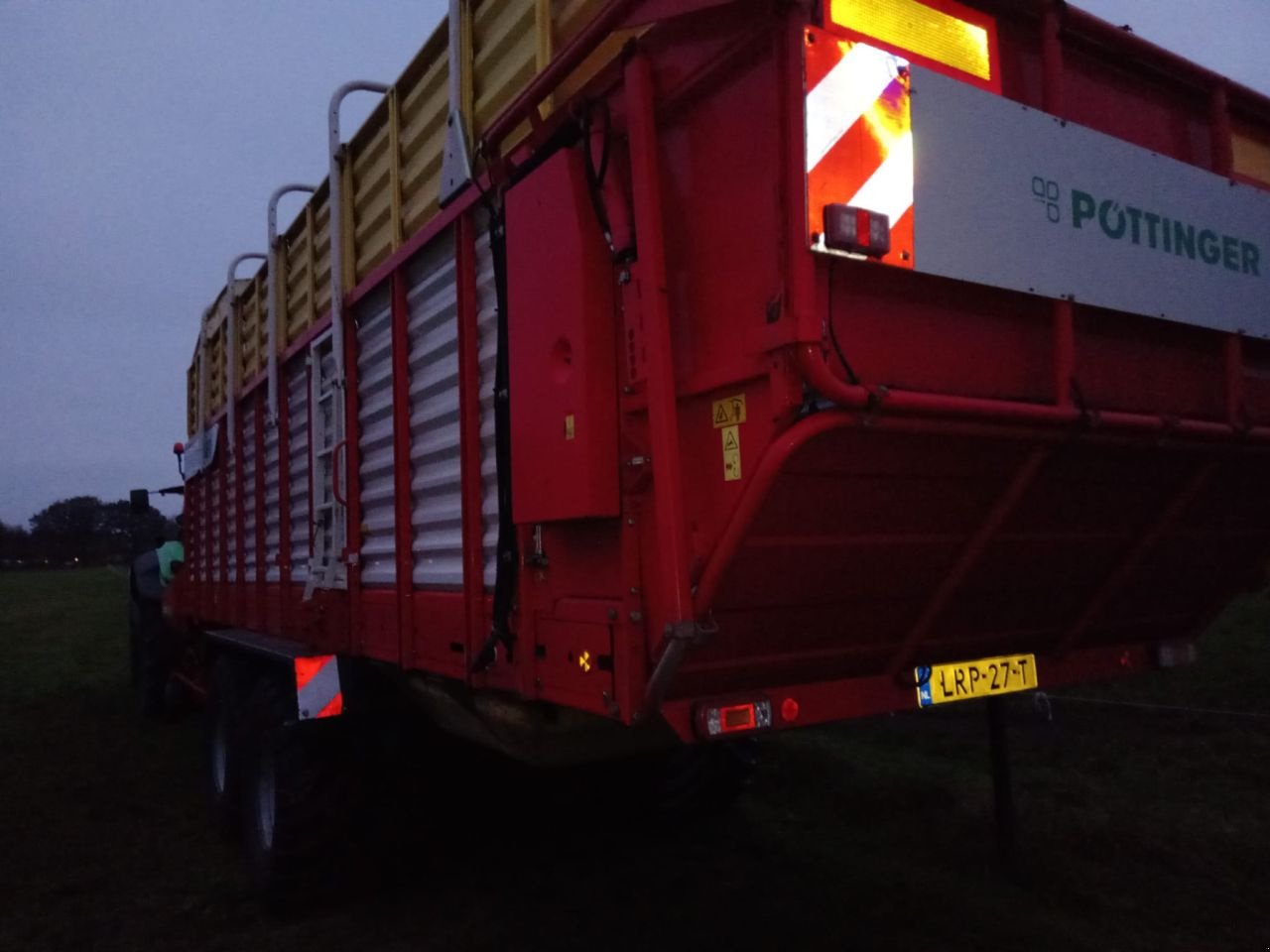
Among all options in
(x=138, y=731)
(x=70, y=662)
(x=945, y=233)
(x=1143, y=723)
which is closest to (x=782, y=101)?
(x=945, y=233)

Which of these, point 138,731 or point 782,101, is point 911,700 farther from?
point 138,731

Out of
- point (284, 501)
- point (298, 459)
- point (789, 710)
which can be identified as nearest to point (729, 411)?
point (789, 710)

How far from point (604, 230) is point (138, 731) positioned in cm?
791

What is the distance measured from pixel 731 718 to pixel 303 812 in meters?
2.27

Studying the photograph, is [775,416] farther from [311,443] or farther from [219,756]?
[219,756]

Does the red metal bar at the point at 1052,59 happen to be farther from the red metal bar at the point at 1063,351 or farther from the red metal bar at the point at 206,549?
the red metal bar at the point at 206,549

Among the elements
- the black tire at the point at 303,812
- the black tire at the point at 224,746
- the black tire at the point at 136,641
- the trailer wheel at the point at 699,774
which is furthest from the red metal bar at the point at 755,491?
the black tire at the point at 136,641

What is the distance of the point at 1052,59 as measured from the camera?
9.00 feet

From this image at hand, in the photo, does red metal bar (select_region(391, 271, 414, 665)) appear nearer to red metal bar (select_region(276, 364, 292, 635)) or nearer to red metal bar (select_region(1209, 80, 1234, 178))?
red metal bar (select_region(276, 364, 292, 635))

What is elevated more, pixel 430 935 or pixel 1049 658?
pixel 1049 658

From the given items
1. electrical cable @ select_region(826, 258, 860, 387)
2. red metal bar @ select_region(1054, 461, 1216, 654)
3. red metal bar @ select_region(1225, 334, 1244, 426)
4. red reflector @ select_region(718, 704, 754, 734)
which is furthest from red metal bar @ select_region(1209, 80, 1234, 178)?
red reflector @ select_region(718, 704, 754, 734)

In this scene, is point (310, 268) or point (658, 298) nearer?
point (658, 298)

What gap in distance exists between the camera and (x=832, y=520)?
2551mm

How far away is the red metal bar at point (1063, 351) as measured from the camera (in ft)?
8.72
